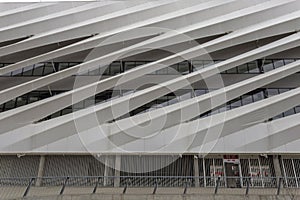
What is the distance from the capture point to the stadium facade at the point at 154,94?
14055mm

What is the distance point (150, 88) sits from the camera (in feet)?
47.9

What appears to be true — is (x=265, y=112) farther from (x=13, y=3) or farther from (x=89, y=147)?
(x=13, y=3)

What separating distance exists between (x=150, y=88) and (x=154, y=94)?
14.5 inches

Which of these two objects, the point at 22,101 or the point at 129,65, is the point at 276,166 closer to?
the point at 129,65

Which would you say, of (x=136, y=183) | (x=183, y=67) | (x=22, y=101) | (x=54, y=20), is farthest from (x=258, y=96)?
(x=22, y=101)

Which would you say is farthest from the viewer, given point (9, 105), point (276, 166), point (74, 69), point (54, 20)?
point (9, 105)

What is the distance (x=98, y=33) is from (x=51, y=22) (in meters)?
2.78

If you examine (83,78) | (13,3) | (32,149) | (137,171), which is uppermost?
(13,3)

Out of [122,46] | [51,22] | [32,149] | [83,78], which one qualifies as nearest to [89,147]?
[32,149]

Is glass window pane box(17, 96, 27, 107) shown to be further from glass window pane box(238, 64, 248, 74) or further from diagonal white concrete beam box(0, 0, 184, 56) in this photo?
glass window pane box(238, 64, 248, 74)

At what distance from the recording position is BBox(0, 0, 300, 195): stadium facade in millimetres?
14055

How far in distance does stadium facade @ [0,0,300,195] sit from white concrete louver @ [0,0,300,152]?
2.2 inches

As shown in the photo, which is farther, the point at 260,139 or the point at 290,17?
the point at 290,17

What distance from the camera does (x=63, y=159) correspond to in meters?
15.1
